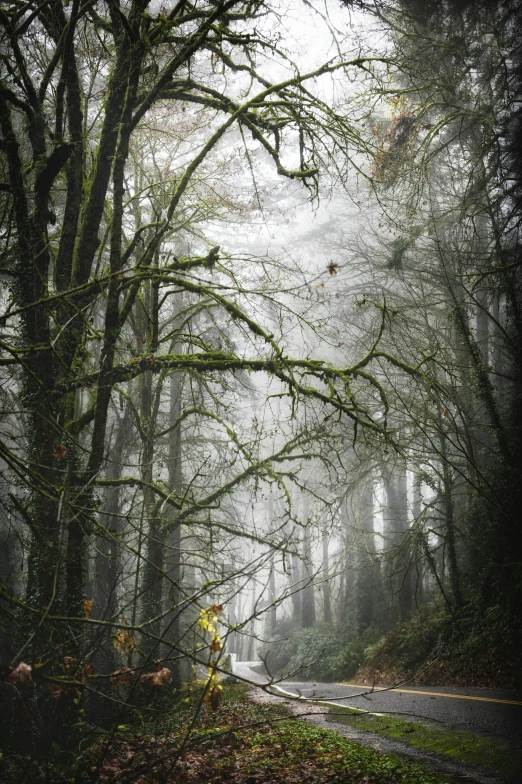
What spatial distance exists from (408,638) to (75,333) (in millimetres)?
12152

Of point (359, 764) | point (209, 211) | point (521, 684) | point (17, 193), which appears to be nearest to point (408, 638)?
point (521, 684)

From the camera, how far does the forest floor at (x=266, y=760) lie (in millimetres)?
4574

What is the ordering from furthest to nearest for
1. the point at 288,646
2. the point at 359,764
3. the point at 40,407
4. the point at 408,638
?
1. the point at 288,646
2. the point at 408,638
3. the point at 40,407
4. the point at 359,764

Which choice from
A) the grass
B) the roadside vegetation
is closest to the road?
the grass

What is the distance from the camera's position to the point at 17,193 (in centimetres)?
671

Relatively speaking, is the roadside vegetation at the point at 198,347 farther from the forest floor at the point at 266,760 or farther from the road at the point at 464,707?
the road at the point at 464,707

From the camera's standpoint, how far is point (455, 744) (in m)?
5.57

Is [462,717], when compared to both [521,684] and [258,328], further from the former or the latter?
[258,328]

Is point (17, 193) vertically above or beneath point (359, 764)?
above

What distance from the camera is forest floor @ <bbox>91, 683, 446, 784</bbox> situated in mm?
4574

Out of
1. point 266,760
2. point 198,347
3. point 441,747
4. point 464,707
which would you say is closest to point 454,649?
point 464,707

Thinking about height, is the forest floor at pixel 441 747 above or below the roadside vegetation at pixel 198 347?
below

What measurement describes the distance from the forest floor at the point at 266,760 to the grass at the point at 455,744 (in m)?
0.46

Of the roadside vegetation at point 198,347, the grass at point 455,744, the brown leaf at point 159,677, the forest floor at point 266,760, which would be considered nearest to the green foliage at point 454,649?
the roadside vegetation at point 198,347
